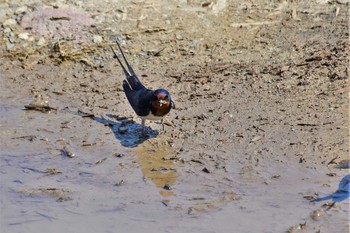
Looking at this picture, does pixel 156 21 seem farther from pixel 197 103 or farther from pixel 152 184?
pixel 152 184

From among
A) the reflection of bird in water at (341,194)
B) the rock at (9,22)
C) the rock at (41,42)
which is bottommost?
the reflection of bird in water at (341,194)

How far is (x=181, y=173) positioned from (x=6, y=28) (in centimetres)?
381

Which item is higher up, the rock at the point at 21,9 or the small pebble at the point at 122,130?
the rock at the point at 21,9

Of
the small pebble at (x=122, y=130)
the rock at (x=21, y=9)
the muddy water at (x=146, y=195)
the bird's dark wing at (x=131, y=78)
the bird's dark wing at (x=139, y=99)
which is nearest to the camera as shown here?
the muddy water at (x=146, y=195)

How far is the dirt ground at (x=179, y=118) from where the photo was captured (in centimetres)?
621

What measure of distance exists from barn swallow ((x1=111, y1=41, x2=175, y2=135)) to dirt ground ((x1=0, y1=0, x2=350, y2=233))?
28cm

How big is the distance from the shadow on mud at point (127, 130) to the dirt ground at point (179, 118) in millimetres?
23

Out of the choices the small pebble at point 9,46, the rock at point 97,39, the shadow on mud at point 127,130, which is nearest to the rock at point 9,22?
the small pebble at point 9,46

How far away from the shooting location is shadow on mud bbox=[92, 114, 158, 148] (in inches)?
298

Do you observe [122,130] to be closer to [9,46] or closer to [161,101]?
[161,101]

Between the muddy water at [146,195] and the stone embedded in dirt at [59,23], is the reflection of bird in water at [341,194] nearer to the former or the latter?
the muddy water at [146,195]

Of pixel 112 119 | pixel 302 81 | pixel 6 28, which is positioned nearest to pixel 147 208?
pixel 112 119

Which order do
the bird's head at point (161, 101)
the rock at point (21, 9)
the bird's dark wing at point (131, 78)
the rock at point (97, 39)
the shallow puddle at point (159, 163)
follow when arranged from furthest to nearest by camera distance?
1. the rock at point (21, 9)
2. the rock at point (97, 39)
3. the bird's dark wing at point (131, 78)
4. the bird's head at point (161, 101)
5. the shallow puddle at point (159, 163)

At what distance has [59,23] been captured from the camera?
9.52 meters
